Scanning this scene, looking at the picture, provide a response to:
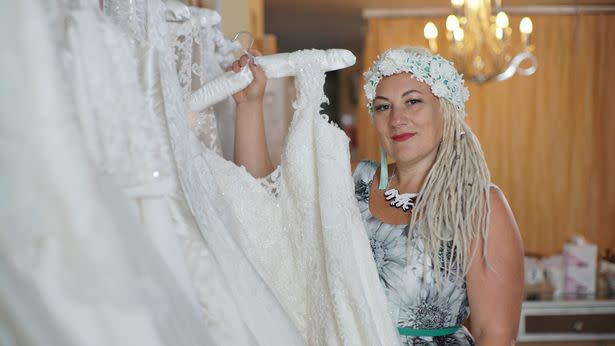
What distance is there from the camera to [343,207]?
1377 millimetres

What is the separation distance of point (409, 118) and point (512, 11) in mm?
5067

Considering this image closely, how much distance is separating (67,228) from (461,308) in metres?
1.25

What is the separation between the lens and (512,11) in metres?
6.38

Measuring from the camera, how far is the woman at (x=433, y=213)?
1.60 metres

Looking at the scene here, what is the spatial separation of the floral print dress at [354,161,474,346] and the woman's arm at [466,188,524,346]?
0.23ft

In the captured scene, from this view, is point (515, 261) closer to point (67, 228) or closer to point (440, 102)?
point (440, 102)

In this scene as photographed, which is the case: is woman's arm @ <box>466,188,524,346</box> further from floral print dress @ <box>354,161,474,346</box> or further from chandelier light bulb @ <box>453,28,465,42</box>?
chandelier light bulb @ <box>453,28,465,42</box>

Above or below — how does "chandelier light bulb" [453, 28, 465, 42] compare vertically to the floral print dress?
above

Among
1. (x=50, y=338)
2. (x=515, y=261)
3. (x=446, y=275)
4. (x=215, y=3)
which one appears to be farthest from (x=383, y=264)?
(x=50, y=338)

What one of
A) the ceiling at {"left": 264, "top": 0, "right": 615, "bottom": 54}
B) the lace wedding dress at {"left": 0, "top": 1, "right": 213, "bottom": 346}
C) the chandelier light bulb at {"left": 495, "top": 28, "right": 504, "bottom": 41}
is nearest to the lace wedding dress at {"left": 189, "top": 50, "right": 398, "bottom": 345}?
the lace wedding dress at {"left": 0, "top": 1, "right": 213, "bottom": 346}

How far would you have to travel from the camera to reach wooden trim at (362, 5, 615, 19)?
633cm

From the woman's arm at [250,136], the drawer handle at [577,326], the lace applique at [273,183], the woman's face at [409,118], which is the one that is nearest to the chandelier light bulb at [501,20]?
the drawer handle at [577,326]

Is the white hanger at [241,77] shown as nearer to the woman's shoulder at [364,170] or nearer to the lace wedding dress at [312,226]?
the lace wedding dress at [312,226]

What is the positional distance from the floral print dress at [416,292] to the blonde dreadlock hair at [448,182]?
0.08 feet
